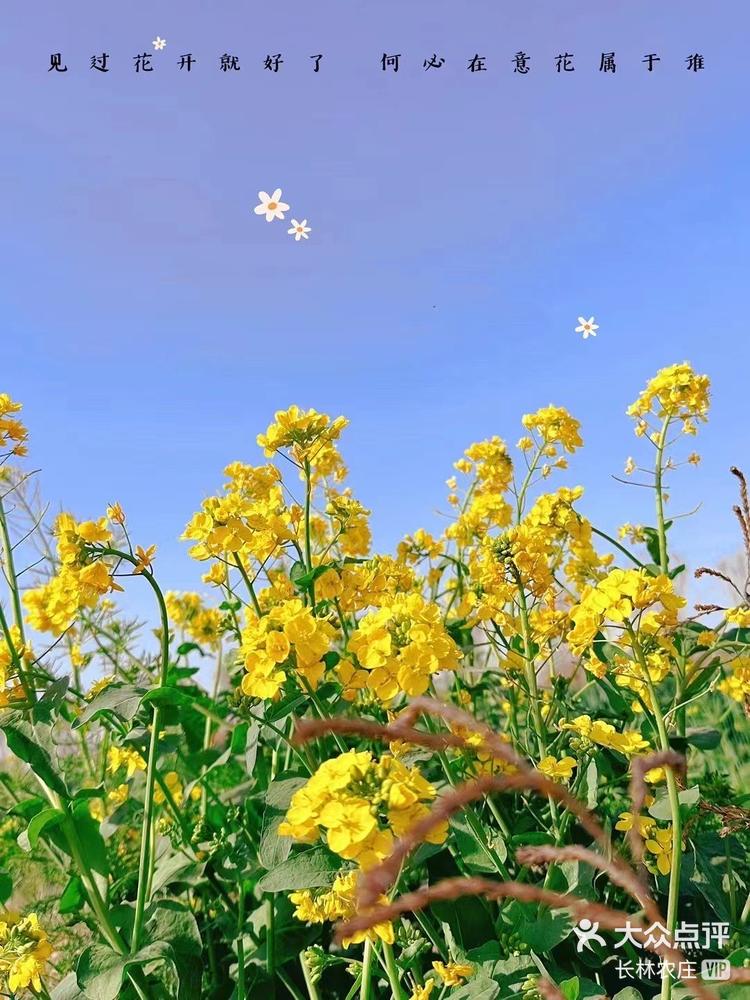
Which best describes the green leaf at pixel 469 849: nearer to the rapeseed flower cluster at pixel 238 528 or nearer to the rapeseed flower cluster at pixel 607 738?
the rapeseed flower cluster at pixel 607 738

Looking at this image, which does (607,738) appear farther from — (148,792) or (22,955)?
(22,955)

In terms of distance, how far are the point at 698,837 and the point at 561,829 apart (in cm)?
68

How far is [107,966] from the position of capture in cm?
194

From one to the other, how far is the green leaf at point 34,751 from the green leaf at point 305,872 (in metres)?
0.61

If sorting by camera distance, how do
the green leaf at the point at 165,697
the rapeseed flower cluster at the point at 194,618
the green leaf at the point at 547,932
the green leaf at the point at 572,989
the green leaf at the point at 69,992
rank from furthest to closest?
the rapeseed flower cluster at the point at 194,618
the green leaf at the point at 69,992
the green leaf at the point at 165,697
the green leaf at the point at 547,932
the green leaf at the point at 572,989

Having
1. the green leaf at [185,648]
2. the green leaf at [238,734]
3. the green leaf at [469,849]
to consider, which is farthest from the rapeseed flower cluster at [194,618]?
the green leaf at [469,849]

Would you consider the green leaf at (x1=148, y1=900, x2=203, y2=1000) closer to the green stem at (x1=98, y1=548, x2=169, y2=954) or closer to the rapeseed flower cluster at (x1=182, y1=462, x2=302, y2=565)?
the green stem at (x1=98, y1=548, x2=169, y2=954)

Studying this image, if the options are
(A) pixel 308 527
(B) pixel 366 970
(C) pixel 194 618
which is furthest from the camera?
(C) pixel 194 618

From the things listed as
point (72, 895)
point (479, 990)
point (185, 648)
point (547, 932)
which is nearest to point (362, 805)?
point (479, 990)

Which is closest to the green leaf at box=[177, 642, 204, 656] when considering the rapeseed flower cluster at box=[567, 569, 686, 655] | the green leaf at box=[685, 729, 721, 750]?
the rapeseed flower cluster at box=[567, 569, 686, 655]

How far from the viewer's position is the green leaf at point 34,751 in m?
2.03

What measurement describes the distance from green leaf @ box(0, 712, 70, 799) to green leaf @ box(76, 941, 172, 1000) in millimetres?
386

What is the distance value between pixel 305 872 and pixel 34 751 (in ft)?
2.60

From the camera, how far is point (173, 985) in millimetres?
2113
